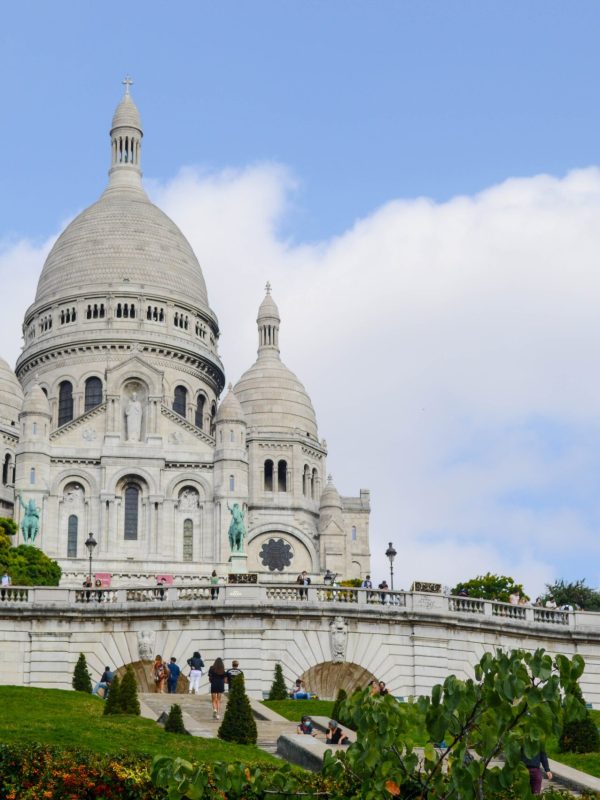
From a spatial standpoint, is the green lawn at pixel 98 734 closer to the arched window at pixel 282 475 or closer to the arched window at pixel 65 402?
the arched window at pixel 282 475

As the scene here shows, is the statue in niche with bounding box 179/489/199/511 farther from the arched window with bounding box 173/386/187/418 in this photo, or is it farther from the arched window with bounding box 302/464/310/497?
the arched window with bounding box 173/386/187/418

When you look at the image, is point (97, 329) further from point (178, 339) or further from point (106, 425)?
point (106, 425)

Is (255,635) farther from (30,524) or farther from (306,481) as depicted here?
(306,481)

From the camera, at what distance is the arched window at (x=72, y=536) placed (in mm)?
90875

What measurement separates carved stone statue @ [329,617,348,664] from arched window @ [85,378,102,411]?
64.8 metres

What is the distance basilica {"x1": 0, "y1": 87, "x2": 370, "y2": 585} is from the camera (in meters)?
91.4

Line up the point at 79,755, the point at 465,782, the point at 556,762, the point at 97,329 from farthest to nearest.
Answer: the point at 97,329
the point at 556,762
the point at 79,755
the point at 465,782

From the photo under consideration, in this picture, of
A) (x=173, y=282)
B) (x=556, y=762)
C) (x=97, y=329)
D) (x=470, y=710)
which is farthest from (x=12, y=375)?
(x=470, y=710)

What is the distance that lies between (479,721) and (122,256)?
9981 cm

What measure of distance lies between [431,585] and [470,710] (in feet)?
86.3

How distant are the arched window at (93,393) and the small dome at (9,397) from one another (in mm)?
4665

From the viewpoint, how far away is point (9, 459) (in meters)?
101

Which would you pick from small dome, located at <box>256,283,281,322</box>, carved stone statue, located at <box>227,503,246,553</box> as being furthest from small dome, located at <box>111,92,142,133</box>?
carved stone statue, located at <box>227,503,246,553</box>

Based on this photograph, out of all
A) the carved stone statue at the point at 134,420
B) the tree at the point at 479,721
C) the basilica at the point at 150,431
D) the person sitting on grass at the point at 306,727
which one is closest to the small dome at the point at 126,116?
the basilica at the point at 150,431
